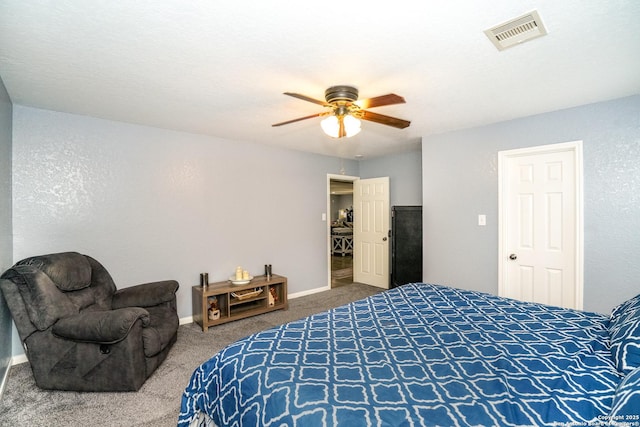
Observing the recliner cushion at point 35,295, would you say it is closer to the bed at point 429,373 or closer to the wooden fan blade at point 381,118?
the bed at point 429,373

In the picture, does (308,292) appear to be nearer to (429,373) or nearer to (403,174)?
(403,174)

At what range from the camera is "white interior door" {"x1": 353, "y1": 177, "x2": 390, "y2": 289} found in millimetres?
5465

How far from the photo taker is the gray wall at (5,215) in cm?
242

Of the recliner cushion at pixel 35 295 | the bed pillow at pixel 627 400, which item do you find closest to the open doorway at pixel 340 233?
the recliner cushion at pixel 35 295

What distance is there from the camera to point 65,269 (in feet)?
8.41

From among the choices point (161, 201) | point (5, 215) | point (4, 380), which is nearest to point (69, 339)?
point (4, 380)

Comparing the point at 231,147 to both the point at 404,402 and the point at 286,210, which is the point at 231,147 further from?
the point at 404,402

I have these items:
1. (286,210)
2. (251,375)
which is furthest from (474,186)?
(251,375)

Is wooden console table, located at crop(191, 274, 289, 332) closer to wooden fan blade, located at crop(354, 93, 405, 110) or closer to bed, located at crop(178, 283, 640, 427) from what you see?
bed, located at crop(178, 283, 640, 427)

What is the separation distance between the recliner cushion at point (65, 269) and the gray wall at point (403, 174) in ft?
14.4

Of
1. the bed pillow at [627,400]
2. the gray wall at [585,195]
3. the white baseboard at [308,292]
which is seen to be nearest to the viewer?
the bed pillow at [627,400]

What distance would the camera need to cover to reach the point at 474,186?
12.1 feet

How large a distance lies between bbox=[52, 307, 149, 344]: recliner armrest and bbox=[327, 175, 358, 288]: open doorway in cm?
351

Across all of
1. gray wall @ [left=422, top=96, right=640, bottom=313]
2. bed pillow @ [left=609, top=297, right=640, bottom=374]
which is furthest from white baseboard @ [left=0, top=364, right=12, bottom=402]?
gray wall @ [left=422, top=96, right=640, bottom=313]
